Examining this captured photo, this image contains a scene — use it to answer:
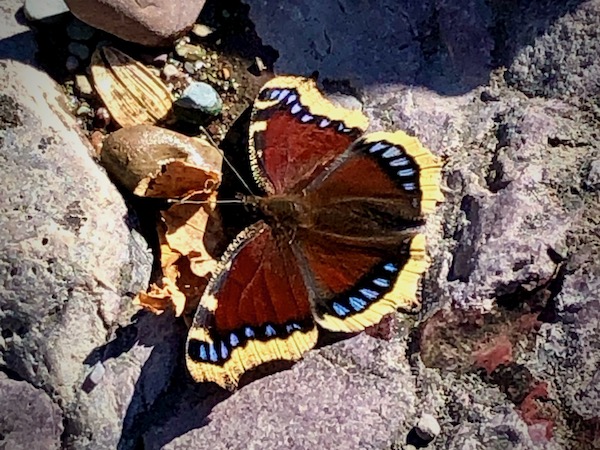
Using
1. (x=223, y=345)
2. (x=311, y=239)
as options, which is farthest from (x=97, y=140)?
(x=223, y=345)

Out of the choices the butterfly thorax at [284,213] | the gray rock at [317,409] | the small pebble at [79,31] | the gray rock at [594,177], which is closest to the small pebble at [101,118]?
the small pebble at [79,31]

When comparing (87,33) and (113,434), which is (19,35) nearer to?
(87,33)

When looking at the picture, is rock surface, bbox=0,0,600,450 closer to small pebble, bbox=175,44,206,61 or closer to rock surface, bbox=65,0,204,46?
rock surface, bbox=65,0,204,46

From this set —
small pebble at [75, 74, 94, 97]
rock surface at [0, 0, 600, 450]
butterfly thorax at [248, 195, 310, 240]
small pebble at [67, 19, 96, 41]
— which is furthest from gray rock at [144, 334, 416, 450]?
small pebble at [67, 19, 96, 41]

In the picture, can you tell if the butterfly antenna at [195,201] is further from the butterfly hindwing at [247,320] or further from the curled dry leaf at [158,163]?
the butterfly hindwing at [247,320]

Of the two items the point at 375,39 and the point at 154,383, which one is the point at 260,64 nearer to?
the point at 375,39

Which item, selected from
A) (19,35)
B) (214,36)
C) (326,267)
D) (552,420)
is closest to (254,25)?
(214,36)

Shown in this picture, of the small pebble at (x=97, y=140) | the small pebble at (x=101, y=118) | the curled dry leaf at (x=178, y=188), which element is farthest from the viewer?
the small pebble at (x=101, y=118)
